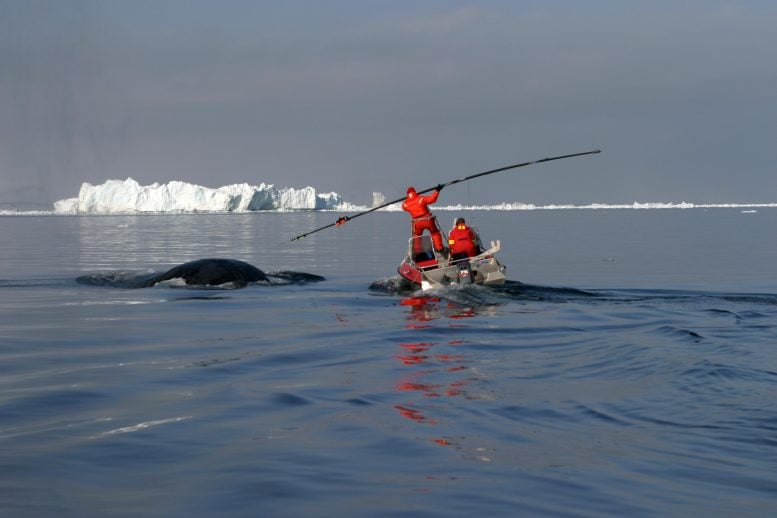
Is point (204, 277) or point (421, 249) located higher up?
point (421, 249)

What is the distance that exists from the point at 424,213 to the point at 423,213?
55 mm

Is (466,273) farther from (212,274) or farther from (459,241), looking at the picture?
(212,274)

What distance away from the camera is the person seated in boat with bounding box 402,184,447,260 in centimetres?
2427

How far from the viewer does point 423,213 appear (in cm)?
2445

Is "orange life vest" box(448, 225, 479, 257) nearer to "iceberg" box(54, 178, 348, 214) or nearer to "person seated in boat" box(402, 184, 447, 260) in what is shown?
"person seated in boat" box(402, 184, 447, 260)

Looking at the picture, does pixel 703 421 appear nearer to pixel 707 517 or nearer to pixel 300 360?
pixel 707 517

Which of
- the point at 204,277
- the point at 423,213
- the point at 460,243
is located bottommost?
the point at 204,277

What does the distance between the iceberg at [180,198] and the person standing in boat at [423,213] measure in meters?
141

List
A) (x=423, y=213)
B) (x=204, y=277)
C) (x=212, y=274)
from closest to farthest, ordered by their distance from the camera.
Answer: (x=423, y=213)
(x=204, y=277)
(x=212, y=274)

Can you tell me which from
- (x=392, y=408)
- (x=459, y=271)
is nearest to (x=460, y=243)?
(x=459, y=271)

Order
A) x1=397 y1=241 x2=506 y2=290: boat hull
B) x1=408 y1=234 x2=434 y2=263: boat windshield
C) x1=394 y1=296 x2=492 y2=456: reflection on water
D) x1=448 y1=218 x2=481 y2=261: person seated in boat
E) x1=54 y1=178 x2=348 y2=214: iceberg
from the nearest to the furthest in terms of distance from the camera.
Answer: x1=394 y1=296 x2=492 y2=456: reflection on water, x1=397 y1=241 x2=506 y2=290: boat hull, x1=448 y1=218 x2=481 y2=261: person seated in boat, x1=408 y1=234 x2=434 y2=263: boat windshield, x1=54 y1=178 x2=348 y2=214: iceberg

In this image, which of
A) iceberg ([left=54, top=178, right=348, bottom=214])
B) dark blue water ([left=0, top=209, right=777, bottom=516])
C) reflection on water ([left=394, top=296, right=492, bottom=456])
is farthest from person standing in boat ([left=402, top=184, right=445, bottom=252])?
iceberg ([left=54, top=178, right=348, bottom=214])

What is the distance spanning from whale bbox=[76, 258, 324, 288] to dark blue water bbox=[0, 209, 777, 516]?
463 centimetres

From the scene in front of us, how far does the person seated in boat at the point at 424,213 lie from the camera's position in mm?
24266
